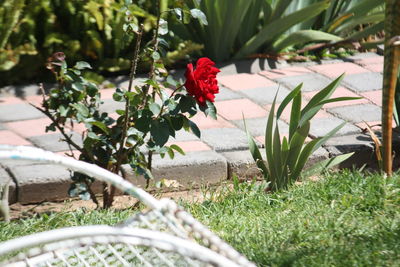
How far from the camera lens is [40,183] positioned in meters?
3.58

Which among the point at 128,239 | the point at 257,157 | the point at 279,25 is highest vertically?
the point at 128,239

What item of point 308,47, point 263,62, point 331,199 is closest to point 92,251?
point 331,199

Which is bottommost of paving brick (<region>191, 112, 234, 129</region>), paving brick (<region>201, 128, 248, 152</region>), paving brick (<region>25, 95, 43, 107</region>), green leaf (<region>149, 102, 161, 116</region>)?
paving brick (<region>191, 112, 234, 129</region>)

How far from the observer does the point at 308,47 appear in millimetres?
5668

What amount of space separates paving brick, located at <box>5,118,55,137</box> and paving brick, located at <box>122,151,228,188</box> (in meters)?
0.66

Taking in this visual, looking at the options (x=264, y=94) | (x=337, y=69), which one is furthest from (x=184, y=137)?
(x=337, y=69)

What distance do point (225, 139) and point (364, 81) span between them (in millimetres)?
1307

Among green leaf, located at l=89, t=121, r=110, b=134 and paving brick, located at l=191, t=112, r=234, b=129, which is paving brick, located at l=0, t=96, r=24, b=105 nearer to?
paving brick, located at l=191, t=112, r=234, b=129

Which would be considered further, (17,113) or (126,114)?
(17,113)

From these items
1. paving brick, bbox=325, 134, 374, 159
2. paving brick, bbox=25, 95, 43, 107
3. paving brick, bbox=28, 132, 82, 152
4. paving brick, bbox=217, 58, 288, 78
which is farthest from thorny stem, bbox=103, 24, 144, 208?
paving brick, bbox=217, 58, 288, 78

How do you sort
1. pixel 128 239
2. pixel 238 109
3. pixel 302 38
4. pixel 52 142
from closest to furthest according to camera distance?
pixel 128 239, pixel 52 142, pixel 238 109, pixel 302 38

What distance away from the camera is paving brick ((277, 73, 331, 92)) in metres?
4.98

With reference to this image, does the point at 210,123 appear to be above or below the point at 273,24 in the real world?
below

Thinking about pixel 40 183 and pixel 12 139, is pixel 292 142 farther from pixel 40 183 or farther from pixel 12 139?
pixel 12 139
